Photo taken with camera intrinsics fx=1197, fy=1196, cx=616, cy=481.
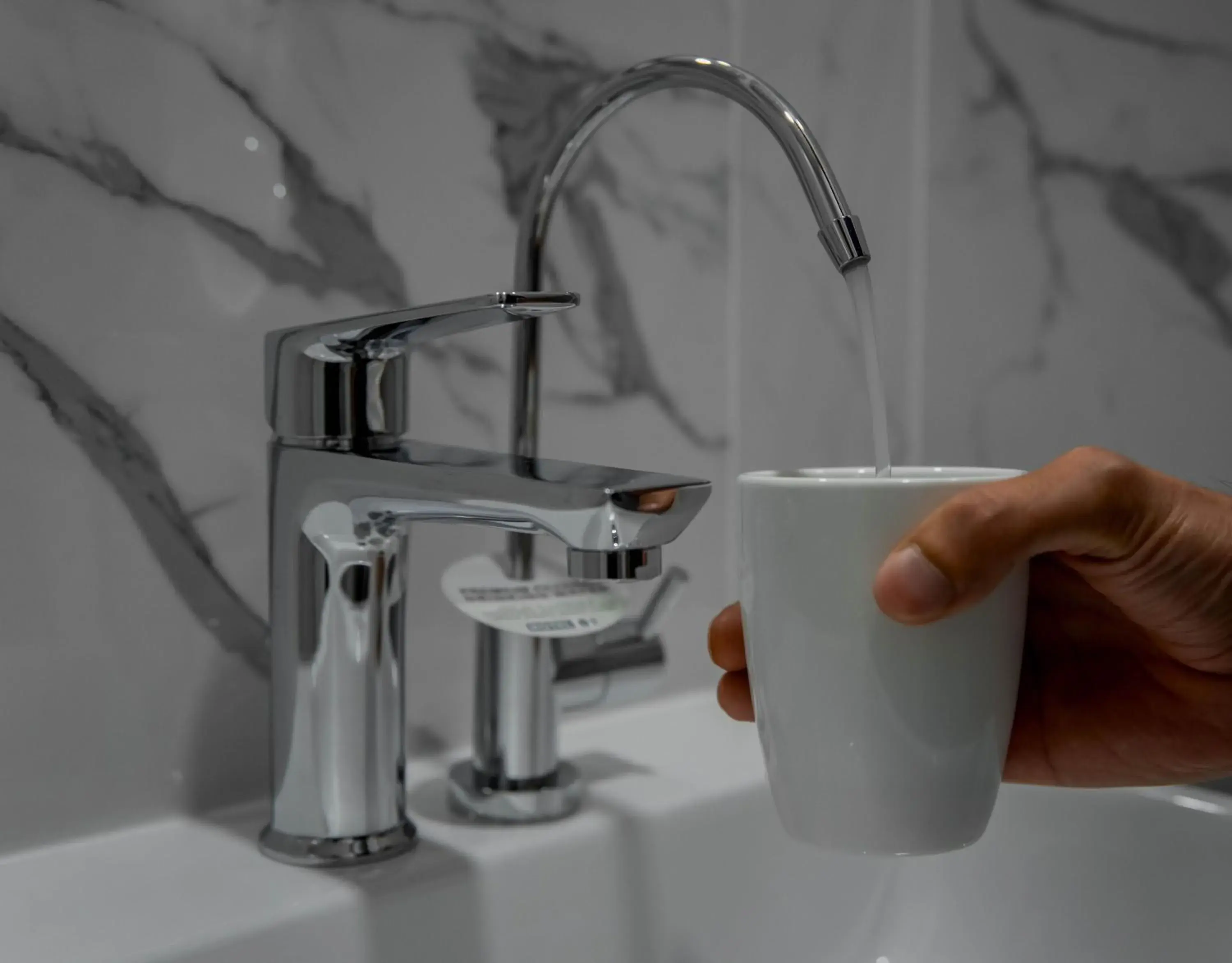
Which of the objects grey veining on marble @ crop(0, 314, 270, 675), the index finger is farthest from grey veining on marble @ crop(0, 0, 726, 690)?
the index finger

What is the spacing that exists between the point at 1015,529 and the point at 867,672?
2.3 inches

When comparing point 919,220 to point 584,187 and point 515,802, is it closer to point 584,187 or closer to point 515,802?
point 584,187

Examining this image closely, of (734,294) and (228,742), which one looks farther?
(734,294)

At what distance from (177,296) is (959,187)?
51 centimetres

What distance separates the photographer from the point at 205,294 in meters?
0.56

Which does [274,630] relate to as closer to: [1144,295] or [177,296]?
[177,296]

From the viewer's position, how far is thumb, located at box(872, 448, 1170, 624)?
0.32m

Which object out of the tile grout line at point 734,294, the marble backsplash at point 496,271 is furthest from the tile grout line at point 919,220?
the tile grout line at point 734,294

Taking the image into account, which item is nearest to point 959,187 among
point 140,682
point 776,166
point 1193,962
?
point 776,166

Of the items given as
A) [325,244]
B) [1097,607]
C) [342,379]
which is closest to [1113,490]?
[1097,607]

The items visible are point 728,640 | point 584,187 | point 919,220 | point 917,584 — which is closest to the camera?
point 917,584

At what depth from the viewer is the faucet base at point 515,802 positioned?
562 mm

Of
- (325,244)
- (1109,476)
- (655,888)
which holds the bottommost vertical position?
(655,888)

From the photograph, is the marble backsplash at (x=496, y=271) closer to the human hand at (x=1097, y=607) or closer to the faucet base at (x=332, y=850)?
the faucet base at (x=332, y=850)
